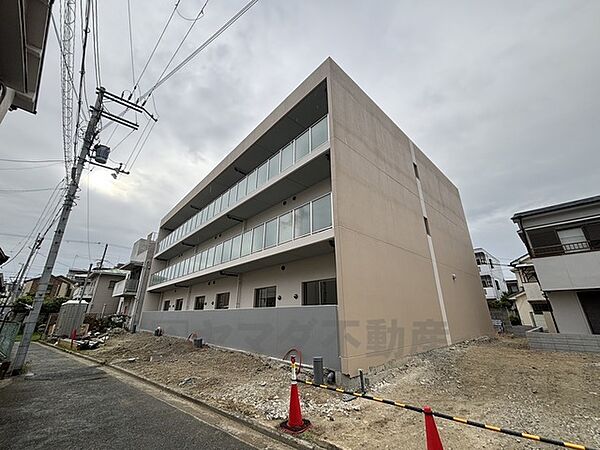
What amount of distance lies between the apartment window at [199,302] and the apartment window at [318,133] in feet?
38.7

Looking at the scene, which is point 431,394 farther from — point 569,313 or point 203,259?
point 203,259

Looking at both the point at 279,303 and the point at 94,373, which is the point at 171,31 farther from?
the point at 94,373

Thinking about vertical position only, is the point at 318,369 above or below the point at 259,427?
above

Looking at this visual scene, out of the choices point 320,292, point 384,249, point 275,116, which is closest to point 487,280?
point 384,249

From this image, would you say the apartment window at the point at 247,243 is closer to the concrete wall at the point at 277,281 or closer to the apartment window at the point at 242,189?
the concrete wall at the point at 277,281

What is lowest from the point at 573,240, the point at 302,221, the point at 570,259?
the point at 570,259

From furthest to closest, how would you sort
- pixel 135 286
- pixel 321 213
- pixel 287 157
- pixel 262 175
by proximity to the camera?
pixel 135 286
pixel 262 175
pixel 287 157
pixel 321 213

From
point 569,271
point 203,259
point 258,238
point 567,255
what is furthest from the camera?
point 203,259

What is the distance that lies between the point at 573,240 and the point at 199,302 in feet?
63.5

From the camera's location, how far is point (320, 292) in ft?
29.8

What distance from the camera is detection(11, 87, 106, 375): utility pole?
8070 millimetres

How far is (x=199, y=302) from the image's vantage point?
16141 mm

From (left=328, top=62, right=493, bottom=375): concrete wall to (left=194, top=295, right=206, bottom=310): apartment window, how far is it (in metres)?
11.7

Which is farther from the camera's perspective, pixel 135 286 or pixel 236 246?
pixel 135 286
